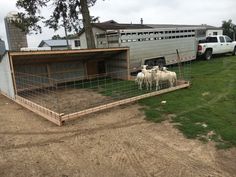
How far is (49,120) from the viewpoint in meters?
7.00

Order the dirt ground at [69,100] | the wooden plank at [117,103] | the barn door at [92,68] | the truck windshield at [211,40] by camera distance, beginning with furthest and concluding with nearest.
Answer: the truck windshield at [211,40]
the barn door at [92,68]
the dirt ground at [69,100]
the wooden plank at [117,103]

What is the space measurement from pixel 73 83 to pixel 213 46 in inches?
457

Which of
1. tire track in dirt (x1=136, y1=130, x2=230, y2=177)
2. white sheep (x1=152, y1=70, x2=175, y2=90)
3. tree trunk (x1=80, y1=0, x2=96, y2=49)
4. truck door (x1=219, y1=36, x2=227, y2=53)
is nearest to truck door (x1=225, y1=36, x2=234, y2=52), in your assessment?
truck door (x1=219, y1=36, x2=227, y2=53)

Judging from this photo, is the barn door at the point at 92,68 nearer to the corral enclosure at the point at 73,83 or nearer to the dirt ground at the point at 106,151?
the corral enclosure at the point at 73,83

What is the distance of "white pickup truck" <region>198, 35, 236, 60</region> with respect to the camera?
60.7 ft

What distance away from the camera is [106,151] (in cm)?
504

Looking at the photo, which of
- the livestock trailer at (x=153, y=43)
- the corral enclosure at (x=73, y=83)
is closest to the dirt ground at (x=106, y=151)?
the corral enclosure at (x=73, y=83)

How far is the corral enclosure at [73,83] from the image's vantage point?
27.1 feet

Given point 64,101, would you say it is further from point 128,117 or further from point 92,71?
point 92,71

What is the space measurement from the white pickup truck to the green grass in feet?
25.1

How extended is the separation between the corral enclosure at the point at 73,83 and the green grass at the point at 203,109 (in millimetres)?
764

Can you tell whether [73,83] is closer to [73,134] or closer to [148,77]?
[148,77]

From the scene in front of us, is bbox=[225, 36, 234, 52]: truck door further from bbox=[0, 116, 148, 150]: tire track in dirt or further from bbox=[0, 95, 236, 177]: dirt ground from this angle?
bbox=[0, 116, 148, 150]: tire track in dirt

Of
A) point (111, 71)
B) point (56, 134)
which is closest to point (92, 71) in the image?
point (111, 71)
